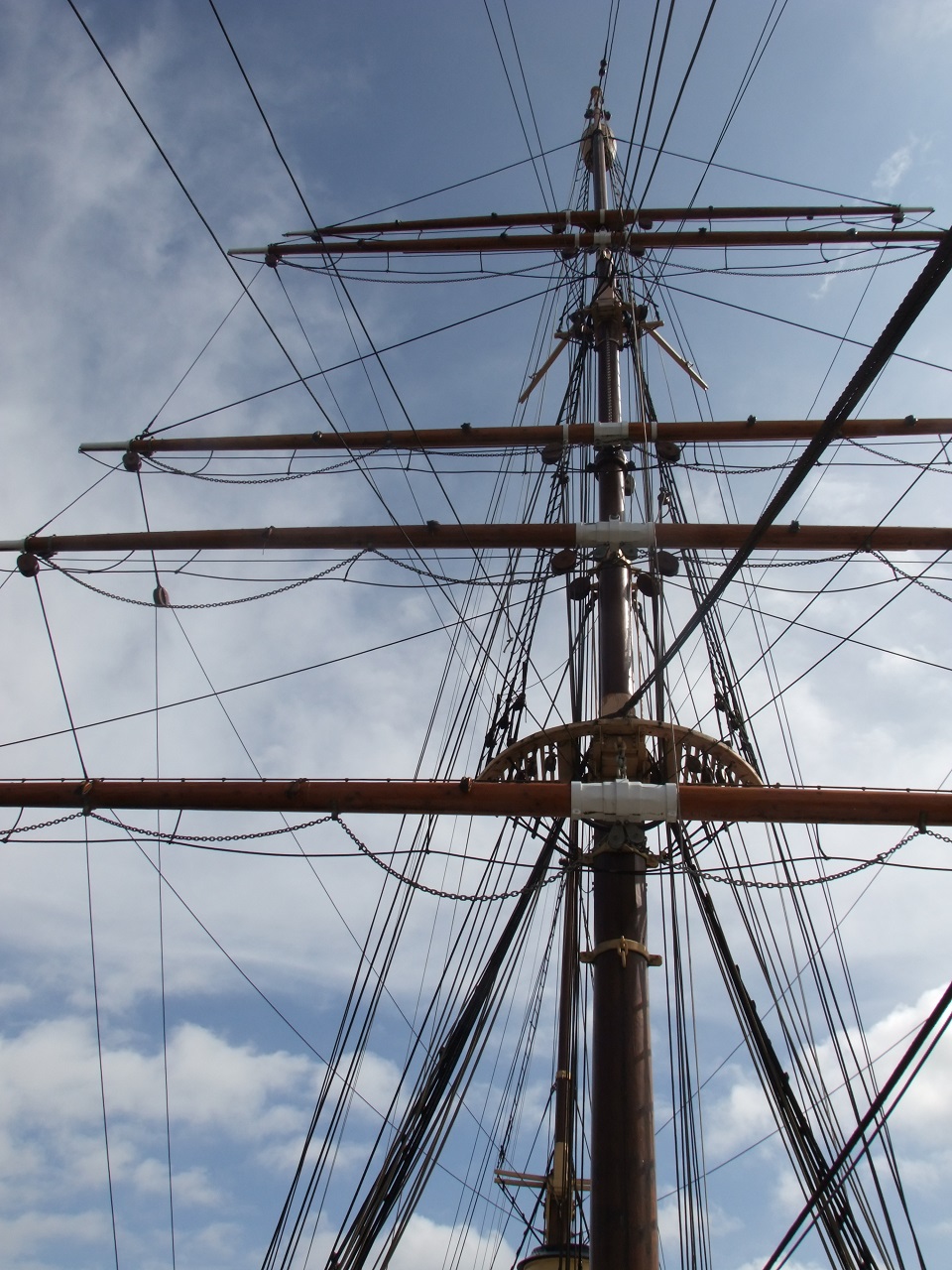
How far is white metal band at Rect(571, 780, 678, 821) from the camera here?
25.0 feet

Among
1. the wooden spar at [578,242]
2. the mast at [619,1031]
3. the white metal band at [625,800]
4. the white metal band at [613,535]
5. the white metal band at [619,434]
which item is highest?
the wooden spar at [578,242]

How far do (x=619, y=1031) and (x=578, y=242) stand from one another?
11.4 m

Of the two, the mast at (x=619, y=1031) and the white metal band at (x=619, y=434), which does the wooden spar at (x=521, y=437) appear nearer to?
the white metal band at (x=619, y=434)

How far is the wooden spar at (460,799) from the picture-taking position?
25.0 feet

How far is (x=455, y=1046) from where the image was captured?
27.9 feet

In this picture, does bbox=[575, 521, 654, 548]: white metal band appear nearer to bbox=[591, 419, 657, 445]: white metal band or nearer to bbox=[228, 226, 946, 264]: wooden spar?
bbox=[591, 419, 657, 445]: white metal band

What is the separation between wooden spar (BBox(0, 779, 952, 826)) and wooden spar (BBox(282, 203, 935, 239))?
9493 mm

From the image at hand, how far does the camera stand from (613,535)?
10.2 metres

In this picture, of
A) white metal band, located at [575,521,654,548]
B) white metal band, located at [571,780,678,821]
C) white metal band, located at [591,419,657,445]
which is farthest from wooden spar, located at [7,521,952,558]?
white metal band, located at [571,780,678,821]

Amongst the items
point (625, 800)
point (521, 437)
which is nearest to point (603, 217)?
point (521, 437)

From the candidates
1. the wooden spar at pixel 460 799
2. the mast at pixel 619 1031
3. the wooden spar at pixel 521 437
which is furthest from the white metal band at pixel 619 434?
the wooden spar at pixel 460 799

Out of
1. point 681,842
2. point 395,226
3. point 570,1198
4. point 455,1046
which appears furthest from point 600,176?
point 570,1198

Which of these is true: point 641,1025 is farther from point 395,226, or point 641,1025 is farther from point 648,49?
point 395,226

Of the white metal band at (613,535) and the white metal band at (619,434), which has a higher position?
the white metal band at (619,434)
